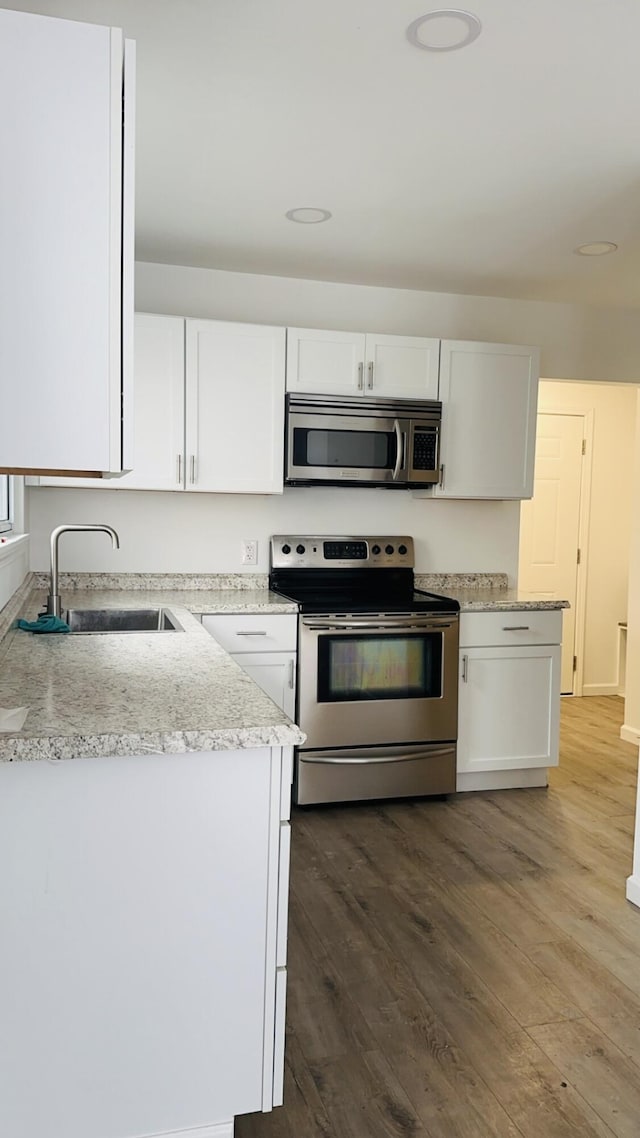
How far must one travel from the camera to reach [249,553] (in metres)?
4.18

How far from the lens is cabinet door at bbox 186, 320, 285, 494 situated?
12.3 ft

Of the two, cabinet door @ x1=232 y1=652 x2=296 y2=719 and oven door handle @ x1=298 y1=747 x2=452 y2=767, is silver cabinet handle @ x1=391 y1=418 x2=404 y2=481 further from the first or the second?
oven door handle @ x1=298 y1=747 x2=452 y2=767

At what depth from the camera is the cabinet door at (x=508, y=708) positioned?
3922mm

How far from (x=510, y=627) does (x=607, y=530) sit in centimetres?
260

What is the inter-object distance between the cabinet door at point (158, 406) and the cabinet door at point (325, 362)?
20.2 inches

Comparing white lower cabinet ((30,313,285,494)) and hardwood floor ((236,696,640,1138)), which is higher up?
white lower cabinet ((30,313,285,494))

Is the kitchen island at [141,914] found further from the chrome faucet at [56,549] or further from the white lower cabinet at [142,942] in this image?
the chrome faucet at [56,549]

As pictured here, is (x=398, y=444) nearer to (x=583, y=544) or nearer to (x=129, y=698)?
(x=129, y=698)

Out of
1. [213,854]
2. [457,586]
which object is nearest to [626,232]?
[457,586]

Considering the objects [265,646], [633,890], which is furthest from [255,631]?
[633,890]

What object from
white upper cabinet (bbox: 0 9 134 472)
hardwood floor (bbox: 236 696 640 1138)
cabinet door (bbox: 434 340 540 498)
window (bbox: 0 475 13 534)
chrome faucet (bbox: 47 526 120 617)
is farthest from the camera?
cabinet door (bbox: 434 340 540 498)

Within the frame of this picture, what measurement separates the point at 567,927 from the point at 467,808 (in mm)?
1133

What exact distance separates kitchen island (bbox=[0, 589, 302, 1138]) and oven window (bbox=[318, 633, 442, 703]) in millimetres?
1937

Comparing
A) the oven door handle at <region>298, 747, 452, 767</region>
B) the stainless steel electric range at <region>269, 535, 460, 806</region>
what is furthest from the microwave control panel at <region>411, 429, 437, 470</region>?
the oven door handle at <region>298, 747, 452, 767</region>
